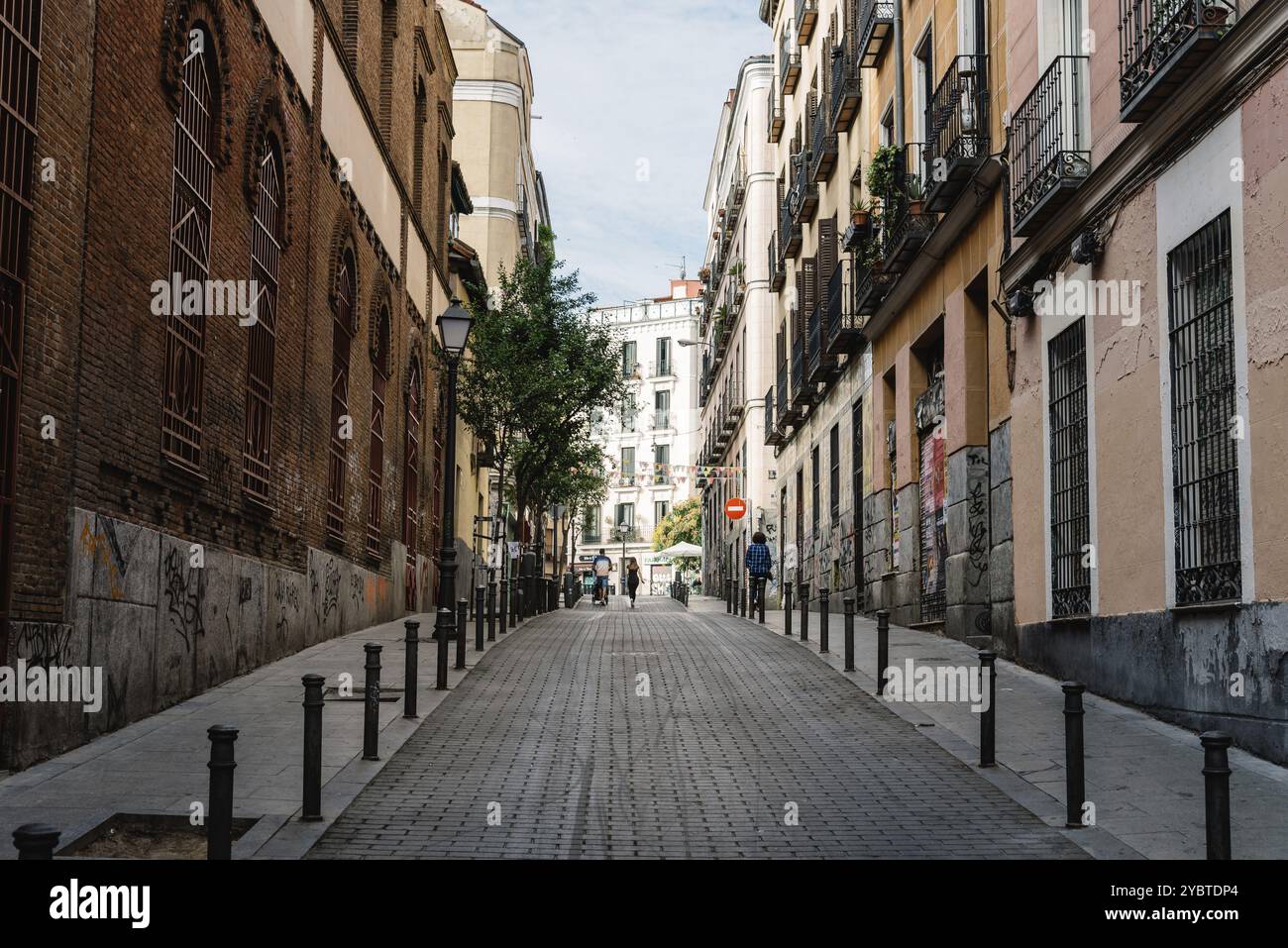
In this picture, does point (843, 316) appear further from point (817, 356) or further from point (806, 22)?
point (806, 22)

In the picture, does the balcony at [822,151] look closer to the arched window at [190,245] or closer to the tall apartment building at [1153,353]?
the tall apartment building at [1153,353]

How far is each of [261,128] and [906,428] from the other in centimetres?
1056

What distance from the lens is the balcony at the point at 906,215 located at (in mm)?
18797

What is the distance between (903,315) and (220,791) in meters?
16.5

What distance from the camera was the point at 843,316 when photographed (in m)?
24.8

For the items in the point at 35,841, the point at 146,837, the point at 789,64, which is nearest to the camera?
the point at 35,841

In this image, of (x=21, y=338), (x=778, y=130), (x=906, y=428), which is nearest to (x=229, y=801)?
(x=21, y=338)

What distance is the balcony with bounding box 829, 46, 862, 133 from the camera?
24.3 meters

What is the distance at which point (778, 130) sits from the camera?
120 feet

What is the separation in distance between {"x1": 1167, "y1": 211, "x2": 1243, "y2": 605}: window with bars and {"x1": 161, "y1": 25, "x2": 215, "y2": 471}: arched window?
26.8 feet

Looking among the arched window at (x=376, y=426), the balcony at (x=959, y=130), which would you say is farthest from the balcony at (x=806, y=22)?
the balcony at (x=959, y=130)

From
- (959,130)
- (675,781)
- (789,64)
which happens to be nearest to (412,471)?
(959,130)

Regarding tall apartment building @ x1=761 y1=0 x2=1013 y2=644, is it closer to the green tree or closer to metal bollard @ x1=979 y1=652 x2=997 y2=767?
metal bollard @ x1=979 y1=652 x2=997 y2=767

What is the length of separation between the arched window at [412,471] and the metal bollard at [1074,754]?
58.5 feet
